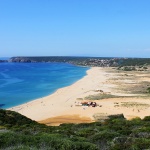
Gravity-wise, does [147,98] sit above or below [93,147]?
below

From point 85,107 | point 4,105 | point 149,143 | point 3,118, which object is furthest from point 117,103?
point 149,143

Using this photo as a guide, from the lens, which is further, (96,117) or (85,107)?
(85,107)

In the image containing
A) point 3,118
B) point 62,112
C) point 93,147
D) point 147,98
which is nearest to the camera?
point 93,147

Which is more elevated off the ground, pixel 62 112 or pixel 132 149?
pixel 132 149

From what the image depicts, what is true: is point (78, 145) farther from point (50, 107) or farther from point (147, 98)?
point (147, 98)

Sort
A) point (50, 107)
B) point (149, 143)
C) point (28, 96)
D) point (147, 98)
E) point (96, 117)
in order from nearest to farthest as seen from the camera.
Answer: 1. point (149, 143)
2. point (96, 117)
3. point (50, 107)
4. point (147, 98)
5. point (28, 96)

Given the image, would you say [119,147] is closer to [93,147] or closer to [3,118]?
[93,147]

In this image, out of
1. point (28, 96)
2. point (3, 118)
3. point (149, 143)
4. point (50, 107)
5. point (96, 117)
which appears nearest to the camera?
point (149, 143)

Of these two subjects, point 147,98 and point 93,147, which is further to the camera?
point 147,98

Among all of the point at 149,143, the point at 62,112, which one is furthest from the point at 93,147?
the point at 62,112
